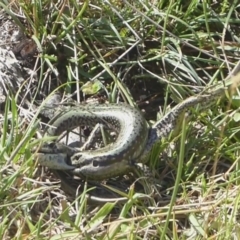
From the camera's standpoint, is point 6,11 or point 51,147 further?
point 6,11

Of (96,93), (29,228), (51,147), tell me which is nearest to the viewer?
(29,228)

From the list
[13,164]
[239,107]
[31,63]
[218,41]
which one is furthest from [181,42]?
[13,164]

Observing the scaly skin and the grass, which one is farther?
the scaly skin

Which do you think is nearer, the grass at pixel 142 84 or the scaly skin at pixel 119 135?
the grass at pixel 142 84

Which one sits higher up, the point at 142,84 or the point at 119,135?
the point at 142,84

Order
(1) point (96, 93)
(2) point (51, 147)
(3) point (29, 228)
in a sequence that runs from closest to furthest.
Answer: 1. (3) point (29, 228)
2. (2) point (51, 147)
3. (1) point (96, 93)

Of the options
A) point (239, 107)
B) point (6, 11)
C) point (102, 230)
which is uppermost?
point (6, 11)

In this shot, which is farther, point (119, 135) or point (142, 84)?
point (142, 84)

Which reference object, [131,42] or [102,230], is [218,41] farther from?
[102,230]
